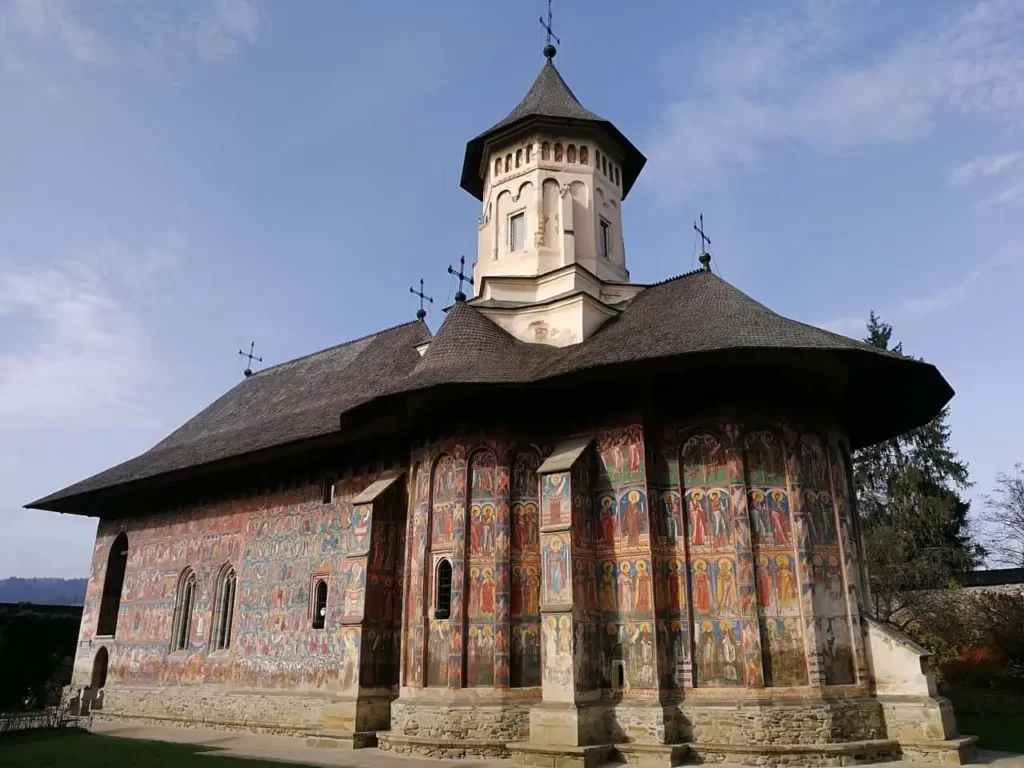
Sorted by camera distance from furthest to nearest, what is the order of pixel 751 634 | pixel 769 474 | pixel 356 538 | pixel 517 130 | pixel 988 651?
pixel 988 651 → pixel 517 130 → pixel 356 538 → pixel 769 474 → pixel 751 634

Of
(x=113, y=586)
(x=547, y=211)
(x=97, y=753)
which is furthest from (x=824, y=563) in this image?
(x=113, y=586)

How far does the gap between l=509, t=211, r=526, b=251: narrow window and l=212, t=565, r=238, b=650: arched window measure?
999 cm

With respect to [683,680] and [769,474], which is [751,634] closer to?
[683,680]

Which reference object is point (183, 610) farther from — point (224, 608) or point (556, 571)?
point (556, 571)

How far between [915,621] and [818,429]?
13812 mm

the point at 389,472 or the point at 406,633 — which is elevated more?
the point at 389,472

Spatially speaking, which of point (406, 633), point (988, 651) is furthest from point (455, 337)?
point (988, 651)

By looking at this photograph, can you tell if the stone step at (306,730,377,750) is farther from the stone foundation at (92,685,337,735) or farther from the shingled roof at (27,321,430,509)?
the shingled roof at (27,321,430,509)

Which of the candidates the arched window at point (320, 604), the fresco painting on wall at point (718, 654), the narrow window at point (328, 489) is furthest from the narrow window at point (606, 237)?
the arched window at point (320, 604)

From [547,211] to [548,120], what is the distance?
206cm

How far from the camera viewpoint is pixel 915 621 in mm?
23609

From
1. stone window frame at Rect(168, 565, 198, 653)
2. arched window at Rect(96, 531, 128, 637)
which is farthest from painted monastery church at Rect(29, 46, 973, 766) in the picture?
arched window at Rect(96, 531, 128, 637)

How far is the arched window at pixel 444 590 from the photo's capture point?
1336 cm

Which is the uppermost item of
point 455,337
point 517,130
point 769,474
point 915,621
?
point 517,130
